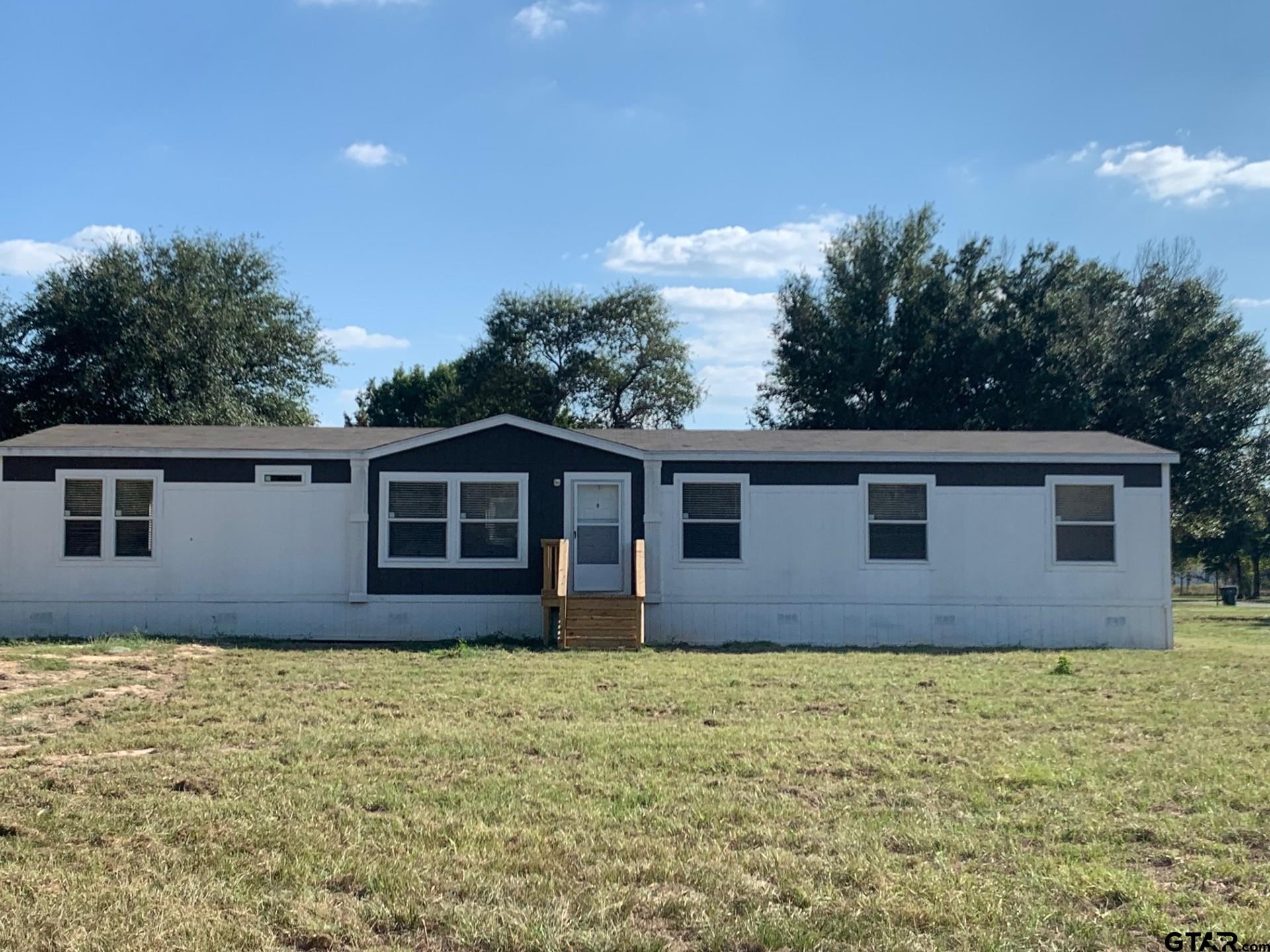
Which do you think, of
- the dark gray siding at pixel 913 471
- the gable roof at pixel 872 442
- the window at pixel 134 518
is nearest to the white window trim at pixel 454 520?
the gable roof at pixel 872 442

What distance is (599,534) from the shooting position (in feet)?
52.5

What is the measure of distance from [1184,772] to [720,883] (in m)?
3.60

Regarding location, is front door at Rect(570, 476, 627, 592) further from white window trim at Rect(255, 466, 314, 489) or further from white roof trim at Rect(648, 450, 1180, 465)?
white window trim at Rect(255, 466, 314, 489)

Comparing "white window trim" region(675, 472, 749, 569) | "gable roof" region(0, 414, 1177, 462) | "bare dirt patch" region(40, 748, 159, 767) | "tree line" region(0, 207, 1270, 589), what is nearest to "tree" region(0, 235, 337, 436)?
"tree line" region(0, 207, 1270, 589)

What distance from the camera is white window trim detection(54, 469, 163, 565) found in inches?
613

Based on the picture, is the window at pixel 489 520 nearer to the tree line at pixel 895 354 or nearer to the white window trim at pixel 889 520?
the white window trim at pixel 889 520

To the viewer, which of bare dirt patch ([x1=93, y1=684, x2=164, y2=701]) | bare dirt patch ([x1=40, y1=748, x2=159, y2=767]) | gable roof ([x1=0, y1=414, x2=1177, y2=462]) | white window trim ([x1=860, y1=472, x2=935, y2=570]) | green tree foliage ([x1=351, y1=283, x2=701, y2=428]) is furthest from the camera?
green tree foliage ([x1=351, y1=283, x2=701, y2=428])

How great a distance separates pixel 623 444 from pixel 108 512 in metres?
7.23

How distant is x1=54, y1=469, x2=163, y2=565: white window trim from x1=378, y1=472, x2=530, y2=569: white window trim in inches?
122

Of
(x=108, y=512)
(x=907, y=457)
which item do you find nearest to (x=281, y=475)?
(x=108, y=512)

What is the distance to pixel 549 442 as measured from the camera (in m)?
15.9

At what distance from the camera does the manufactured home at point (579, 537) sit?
1562 centimetres

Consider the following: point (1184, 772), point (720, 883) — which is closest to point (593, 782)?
point (720, 883)

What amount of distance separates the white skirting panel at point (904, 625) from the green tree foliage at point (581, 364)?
23.5 metres
